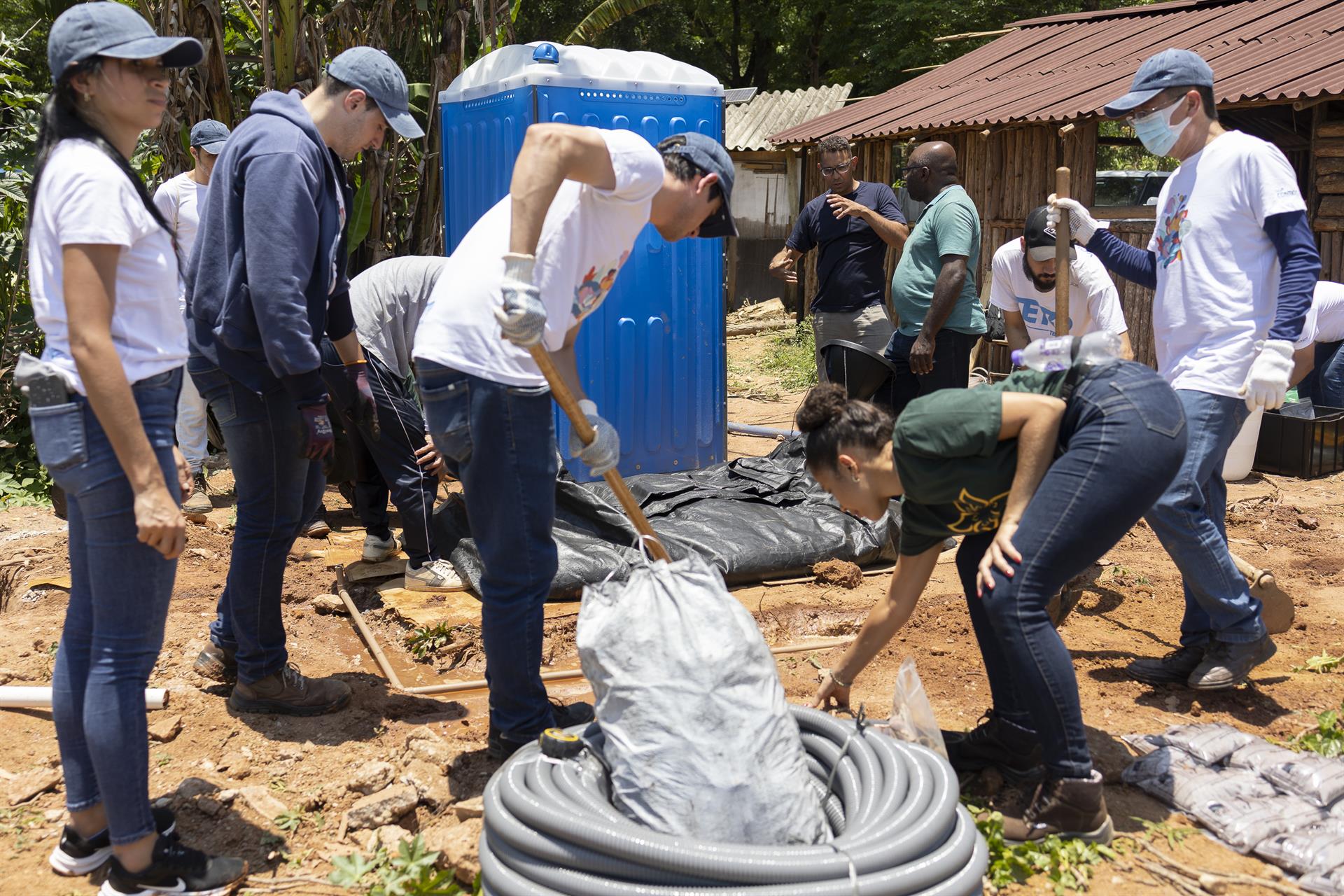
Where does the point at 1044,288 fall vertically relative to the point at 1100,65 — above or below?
below

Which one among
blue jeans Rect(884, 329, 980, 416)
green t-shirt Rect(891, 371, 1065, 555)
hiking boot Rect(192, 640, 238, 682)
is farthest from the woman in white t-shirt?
blue jeans Rect(884, 329, 980, 416)

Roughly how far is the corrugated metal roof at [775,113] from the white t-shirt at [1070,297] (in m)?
11.7

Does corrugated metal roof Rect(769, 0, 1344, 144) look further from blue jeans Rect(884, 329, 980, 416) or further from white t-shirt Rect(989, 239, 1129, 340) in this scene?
white t-shirt Rect(989, 239, 1129, 340)

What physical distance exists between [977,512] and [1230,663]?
144 cm

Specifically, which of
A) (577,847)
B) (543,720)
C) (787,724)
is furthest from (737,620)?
(543,720)

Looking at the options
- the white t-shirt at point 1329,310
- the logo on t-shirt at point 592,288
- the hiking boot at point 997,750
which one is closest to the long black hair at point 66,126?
the logo on t-shirt at point 592,288

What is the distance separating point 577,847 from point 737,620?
1.91 ft

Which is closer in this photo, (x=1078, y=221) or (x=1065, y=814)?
(x=1065, y=814)

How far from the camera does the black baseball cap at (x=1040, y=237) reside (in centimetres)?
467

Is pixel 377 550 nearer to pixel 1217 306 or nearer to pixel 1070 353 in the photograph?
pixel 1070 353

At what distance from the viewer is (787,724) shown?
8.13ft

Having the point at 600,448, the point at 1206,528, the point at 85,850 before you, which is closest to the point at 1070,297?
the point at 1206,528

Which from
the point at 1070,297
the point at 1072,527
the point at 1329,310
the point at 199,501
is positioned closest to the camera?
the point at 1072,527

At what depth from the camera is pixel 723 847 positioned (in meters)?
→ 2.15
